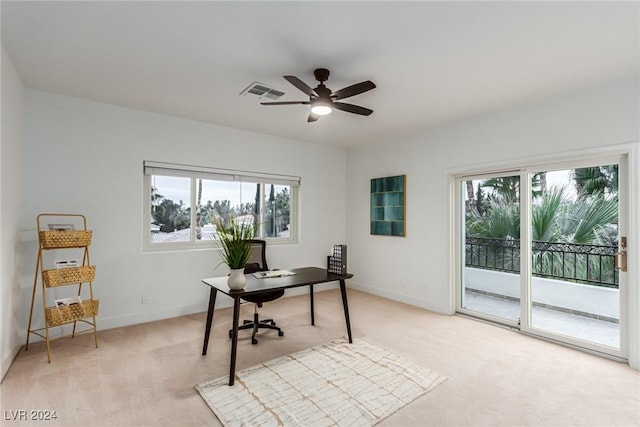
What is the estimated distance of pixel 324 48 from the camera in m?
2.31

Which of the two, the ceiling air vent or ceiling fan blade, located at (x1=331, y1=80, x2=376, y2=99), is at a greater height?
the ceiling air vent

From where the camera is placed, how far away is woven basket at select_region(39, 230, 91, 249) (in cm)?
283

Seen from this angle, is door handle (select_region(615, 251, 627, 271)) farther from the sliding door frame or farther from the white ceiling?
the white ceiling

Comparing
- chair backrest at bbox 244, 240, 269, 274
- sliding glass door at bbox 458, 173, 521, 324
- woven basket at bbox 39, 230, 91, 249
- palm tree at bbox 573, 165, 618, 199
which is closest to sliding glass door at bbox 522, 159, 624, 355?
palm tree at bbox 573, 165, 618, 199

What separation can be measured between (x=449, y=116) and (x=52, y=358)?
15.6ft

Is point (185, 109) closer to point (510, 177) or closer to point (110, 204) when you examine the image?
point (110, 204)

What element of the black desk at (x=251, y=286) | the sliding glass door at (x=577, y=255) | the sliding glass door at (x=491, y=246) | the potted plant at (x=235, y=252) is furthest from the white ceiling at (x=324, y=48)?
the black desk at (x=251, y=286)

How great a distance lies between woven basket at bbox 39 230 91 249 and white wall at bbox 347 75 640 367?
3.86 m

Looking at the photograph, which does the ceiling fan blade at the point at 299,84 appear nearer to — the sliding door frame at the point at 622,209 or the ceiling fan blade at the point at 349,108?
the ceiling fan blade at the point at 349,108

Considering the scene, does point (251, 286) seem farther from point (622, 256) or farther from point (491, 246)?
point (622, 256)

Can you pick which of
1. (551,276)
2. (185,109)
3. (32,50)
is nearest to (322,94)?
(185,109)

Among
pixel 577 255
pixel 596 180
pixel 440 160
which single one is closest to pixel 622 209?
pixel 596 180

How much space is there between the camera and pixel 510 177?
12.1ft

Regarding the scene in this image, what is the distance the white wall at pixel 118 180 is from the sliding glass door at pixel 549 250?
3199 millimetres
